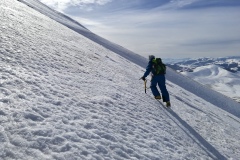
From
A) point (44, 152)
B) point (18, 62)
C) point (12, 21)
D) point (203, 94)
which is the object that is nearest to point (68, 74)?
point (18, 62)

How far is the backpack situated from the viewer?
12.6 meters

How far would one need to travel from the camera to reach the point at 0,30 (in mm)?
14141

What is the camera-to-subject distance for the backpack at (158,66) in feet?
41.3

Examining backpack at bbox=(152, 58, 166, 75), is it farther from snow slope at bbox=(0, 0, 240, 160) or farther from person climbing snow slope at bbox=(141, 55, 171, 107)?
snow slope at bbox=(0, 0, 240, 160)

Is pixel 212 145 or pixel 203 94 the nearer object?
pixel 212 145

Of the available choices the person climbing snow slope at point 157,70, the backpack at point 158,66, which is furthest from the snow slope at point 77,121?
the backpack at point 158,66

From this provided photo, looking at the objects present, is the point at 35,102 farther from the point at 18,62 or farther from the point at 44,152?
the point at 18,62

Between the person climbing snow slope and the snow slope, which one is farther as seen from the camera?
the person climbing snow slope

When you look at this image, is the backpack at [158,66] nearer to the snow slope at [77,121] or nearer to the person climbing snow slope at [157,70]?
the person climbing snow slope at [157,70]

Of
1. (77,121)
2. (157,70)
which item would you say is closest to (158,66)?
(157,70)

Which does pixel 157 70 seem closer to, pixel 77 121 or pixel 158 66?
Result: pixel 158 66

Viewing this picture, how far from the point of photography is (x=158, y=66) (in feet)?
41.5

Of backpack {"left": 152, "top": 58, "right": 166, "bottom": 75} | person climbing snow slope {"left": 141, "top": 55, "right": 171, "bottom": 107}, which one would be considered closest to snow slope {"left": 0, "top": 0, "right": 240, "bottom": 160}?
person climbing snow slope {"left": 141, "top": 55, "right": 171, "bottom": 107}

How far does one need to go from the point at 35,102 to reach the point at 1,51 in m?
4.63
